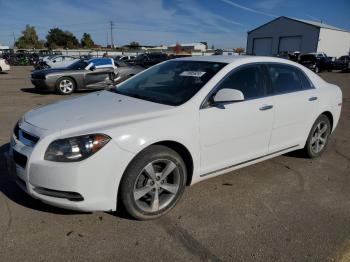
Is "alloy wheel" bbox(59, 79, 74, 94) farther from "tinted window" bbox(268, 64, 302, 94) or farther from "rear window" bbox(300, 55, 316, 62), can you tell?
"rear window" bbox(300, 55, 316, 62)

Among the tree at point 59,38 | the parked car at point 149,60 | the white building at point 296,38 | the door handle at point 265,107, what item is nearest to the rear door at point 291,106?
the door handle at point 265,107

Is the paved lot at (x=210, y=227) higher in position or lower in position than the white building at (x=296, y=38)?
lower

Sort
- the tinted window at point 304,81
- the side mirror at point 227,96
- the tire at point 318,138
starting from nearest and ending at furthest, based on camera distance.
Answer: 1. the side mirror at point 227,96
2. the tinted window at point 304,81
3. the tire at point 318,138

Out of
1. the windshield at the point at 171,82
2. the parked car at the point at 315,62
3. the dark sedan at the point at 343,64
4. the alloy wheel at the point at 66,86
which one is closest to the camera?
the windshield at the point at 171,82

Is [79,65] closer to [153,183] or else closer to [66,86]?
[66,86]

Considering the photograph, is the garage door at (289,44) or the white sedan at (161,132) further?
the garage door at (289,44)

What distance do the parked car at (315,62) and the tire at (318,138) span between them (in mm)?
25884

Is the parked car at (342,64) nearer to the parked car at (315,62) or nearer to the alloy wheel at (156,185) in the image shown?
the parked car at (315,62)

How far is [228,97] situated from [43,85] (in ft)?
31.4

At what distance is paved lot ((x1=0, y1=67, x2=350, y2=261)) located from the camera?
8.78 feet

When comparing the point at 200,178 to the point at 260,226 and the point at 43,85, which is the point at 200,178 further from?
the point at 43,85

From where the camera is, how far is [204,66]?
393 cm

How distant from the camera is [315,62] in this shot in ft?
95.0

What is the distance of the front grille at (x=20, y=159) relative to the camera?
9.31 feet
